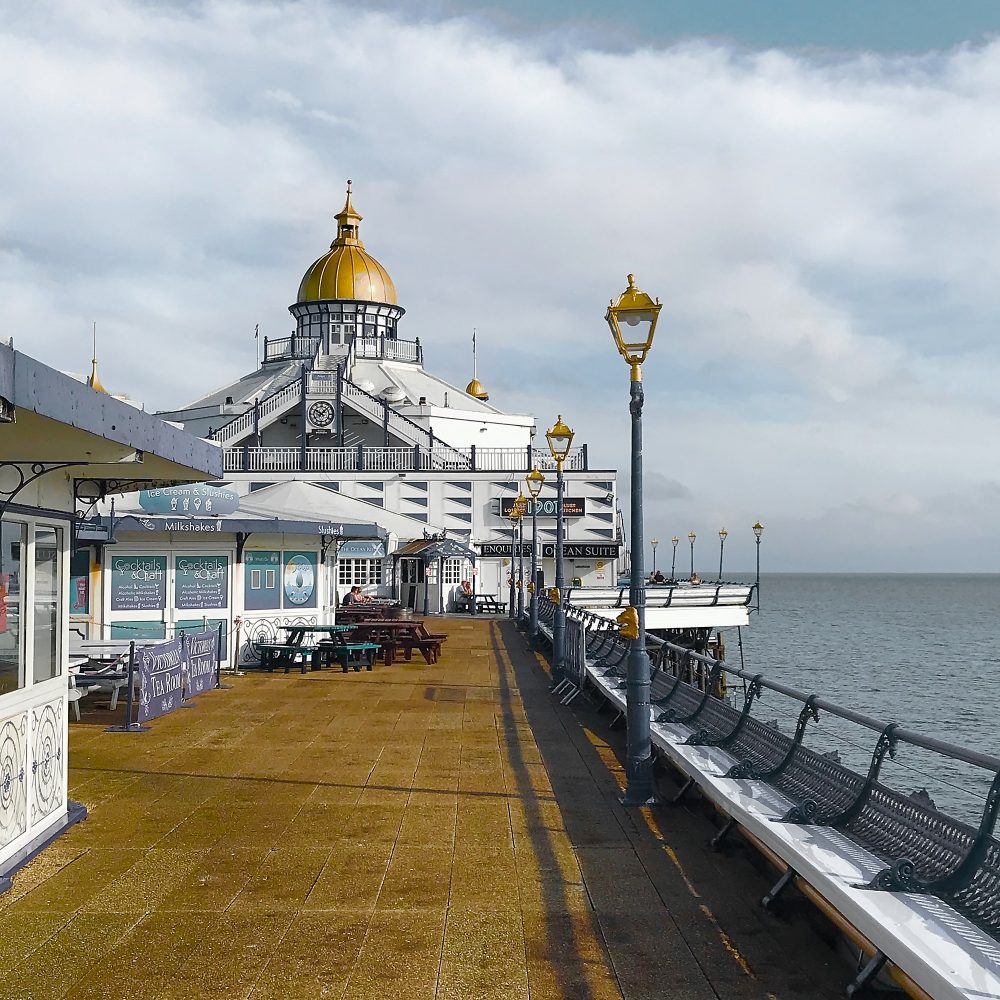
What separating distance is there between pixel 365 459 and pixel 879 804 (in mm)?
49825

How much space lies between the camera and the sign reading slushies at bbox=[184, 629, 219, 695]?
1609cm

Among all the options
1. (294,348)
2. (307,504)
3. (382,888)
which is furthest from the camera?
(294,348)

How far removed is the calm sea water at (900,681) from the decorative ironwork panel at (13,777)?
197 inches

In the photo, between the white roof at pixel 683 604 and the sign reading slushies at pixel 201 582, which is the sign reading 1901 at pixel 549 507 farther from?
the sign reading slushies at pixel 201 582

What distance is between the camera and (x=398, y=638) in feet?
76.8

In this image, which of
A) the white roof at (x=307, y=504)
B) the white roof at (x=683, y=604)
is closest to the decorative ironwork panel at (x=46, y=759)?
the white roof at (x=307, y=504)

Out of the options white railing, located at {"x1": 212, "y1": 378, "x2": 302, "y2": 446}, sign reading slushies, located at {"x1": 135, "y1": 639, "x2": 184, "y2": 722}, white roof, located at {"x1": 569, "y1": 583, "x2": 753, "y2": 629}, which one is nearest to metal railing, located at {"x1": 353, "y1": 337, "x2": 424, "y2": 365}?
white railing, located at {"x1": 212, "y1": 378, "x2": 302, "y2": 446}

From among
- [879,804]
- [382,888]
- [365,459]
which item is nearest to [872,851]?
[879,804]

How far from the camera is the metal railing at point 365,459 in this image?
55094 millimetres

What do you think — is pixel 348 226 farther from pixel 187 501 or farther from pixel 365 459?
pixel 187 501

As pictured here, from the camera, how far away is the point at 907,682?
42.5 m

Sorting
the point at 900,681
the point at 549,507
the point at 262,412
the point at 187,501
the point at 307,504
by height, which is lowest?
the point at 900,681

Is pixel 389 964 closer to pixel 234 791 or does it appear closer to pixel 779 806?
pixel 779 806

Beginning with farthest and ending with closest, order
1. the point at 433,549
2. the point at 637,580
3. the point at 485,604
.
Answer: the point at 485,604 < the point at 433,549 < the point at 637,580
